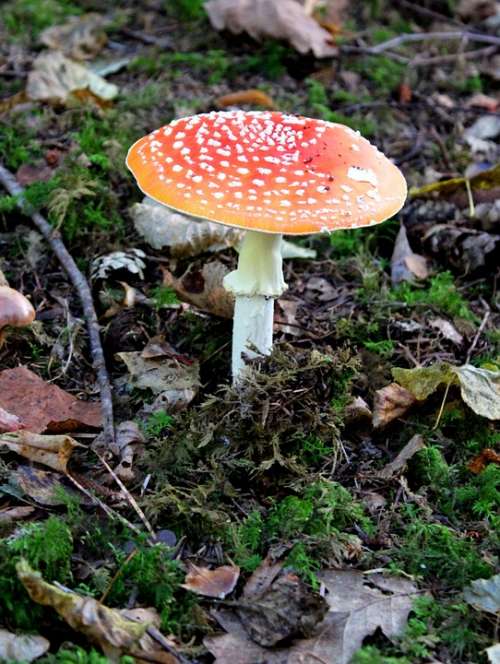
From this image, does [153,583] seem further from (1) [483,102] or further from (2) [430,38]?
(2) [430,38]

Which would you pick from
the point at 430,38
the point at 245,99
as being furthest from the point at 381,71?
the point at 245,99

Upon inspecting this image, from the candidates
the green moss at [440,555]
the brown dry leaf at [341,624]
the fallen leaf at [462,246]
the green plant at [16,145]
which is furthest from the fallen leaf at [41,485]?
the fallen leaf at [462,246]

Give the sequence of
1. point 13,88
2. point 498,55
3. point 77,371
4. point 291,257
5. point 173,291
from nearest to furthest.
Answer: point 77,371 → point 173,291 → point 291,257 → point 13,88 → point 498,55

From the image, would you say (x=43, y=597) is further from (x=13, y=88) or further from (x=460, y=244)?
(x=13, y=88)

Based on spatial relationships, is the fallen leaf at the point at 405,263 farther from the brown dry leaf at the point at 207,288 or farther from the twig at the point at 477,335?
the brown dry leaf at the point at 207,288

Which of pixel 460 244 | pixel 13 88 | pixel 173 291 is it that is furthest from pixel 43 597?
pixel 13 88

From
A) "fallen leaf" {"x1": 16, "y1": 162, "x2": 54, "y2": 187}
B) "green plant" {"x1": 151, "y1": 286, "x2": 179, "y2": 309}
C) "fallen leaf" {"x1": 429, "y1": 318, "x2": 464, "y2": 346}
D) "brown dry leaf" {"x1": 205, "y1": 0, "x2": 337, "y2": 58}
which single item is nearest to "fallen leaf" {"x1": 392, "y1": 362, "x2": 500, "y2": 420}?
"fallen leaf" {"x1": 429, "y1": 318, "x2": 464, "y2": 346}
